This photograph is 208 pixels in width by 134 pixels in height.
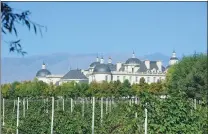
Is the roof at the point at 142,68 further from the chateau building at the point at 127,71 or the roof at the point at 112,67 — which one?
the roof at the point at 112,67

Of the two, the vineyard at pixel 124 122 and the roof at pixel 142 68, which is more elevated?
the roof at pixel 142 68

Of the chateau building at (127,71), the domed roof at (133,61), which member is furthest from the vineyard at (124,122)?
the domed roof at (133,61)

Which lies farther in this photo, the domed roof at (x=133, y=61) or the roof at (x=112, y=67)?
the roof at (x=112, y=67)

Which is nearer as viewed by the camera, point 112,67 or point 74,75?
point 74,75

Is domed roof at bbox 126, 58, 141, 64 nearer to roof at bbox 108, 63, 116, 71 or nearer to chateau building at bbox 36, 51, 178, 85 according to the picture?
chateau building at bbox 36, 51, 178, 85

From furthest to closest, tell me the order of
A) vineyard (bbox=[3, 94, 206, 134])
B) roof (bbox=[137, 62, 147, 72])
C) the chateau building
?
roof (bbox=[137, 62, 147, 72])
the chateau building
vineyard (bbox=[3, 94, 206, 134])

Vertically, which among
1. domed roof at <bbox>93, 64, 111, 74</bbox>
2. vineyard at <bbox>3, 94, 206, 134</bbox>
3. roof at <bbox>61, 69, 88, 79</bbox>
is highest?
domed roof at <bbox>93, 64, 111, 74</bbox>

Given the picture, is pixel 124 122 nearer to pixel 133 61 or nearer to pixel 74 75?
pixel 74 75

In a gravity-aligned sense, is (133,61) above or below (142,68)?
above

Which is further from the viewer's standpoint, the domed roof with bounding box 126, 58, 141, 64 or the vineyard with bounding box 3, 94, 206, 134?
the domed roof with bounding box 126, 58, 141, 64

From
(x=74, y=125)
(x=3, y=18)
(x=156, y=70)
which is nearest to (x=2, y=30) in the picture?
(x=3, y=18)

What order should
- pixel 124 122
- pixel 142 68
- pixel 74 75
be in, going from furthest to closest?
pixel 142 68 < pixel 74 75 < pixel 124 122

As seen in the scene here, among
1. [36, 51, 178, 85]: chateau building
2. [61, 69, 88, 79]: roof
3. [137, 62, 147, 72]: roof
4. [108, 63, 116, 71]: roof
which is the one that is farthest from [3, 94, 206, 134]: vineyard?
[108, 63, 116, 71]: roof

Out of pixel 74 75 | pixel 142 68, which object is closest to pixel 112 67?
pixel 142 68
